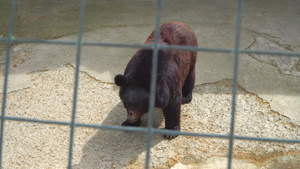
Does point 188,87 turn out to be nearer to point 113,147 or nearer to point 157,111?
point 157,111

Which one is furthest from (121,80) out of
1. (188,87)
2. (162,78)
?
(188,87)

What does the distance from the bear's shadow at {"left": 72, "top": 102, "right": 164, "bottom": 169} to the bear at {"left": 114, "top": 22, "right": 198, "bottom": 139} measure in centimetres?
16

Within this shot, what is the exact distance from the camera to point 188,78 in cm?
443

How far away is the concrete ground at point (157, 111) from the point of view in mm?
3680

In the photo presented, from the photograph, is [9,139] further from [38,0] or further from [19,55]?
[38,0]

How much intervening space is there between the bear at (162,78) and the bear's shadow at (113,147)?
0.16m

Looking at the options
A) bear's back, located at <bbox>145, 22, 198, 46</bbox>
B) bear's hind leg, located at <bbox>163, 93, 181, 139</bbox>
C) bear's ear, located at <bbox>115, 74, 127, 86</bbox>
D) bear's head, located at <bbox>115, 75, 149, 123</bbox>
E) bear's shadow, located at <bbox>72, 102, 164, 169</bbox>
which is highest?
bear's back, located at <bbox>145, 22, 198, 46</bbox>

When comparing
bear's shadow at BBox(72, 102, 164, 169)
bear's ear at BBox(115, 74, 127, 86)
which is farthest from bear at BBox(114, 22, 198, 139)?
bear's shadow at BBox(72, 102, 164, 169)

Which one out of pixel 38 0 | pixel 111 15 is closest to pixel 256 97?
pixel 111 15

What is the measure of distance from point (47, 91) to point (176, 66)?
6.05ft

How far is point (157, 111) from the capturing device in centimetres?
438

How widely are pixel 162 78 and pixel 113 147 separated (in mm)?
913

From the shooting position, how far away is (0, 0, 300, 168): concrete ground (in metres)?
3.68

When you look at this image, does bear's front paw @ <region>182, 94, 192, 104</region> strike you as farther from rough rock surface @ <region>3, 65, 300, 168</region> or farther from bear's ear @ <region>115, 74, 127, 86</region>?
bear's ear @ <region>115, 74, 127, 86</region>
